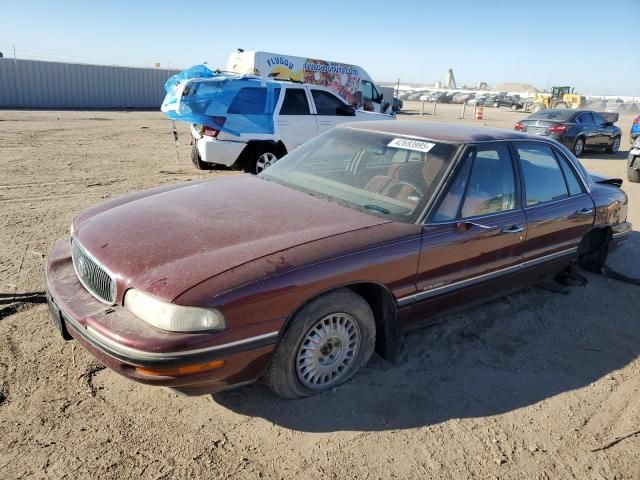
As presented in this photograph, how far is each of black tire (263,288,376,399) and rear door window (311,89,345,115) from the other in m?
7.52

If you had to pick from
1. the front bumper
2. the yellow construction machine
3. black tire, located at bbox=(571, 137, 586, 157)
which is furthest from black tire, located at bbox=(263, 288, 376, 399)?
the yellow construction machine

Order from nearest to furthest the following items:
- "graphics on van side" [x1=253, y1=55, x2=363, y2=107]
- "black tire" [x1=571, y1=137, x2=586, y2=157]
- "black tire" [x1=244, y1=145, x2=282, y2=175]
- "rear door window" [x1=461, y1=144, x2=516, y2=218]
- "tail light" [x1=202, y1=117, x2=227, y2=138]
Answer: "rear door window" [x1=461, y1=144, x2=516, y2=218], "tail light" [x1=202, y1=117, x2=227, y2=138], "black tire" [x1=244, y1=145, x2=282, y2=175], "black tire" [x1=571, y1=137, x2=586, y2=157], "graphics on van side" [x1=253, y1=55, x2=363, y2=107]

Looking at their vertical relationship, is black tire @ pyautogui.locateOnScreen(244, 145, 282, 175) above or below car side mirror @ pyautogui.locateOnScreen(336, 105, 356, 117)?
below

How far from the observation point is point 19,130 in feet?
49.1

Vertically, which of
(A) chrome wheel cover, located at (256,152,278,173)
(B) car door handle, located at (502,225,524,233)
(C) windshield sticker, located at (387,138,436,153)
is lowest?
(A) chrome wheel cover, located at (256,152,278,173)

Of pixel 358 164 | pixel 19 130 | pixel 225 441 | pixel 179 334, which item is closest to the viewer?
pixel 179 334


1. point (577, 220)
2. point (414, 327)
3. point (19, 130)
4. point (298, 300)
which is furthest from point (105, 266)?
point (19, 130)

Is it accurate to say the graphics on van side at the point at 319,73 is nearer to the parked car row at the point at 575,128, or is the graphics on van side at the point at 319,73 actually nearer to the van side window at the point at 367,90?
the van side window at the point at 367,90

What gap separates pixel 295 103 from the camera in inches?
380

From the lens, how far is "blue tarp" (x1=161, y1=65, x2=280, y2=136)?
8.83 m

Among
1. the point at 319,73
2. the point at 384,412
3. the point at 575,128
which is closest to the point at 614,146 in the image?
the point at 575,128

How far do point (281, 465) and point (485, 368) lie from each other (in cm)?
163

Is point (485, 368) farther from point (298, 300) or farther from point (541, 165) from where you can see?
point (541, 165)

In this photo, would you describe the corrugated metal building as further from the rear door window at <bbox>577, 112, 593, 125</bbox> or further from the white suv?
the rear door window at <bbox>577, 112, 593, 125</bbox>
